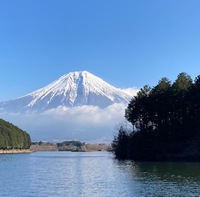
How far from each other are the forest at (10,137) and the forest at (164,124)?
2722 inches

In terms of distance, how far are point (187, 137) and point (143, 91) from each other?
15913mm

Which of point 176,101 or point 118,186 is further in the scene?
point 176,101

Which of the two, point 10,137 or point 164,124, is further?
point 10,137

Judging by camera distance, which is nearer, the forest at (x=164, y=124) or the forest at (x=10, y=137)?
the forest at (x=164, y=124)

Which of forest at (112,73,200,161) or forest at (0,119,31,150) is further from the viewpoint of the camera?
forest at (0,119,31,150)

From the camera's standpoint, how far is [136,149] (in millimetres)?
81875

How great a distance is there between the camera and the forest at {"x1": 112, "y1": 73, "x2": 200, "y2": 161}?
77812mm

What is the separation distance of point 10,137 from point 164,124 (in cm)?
8376

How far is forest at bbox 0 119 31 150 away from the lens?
149488mm

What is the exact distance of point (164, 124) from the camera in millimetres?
84375

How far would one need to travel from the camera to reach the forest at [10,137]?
490ft

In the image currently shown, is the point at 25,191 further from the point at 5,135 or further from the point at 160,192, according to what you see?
the point at 5,135

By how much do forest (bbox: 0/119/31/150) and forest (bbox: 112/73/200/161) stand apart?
69.1 metres

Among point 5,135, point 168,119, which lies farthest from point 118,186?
point 5,135
